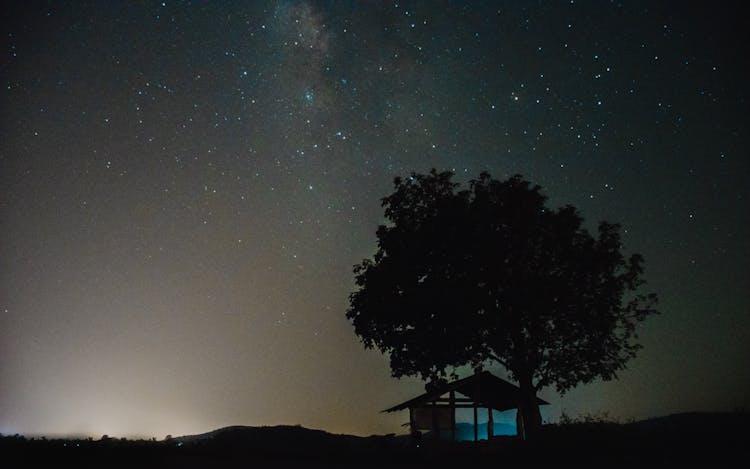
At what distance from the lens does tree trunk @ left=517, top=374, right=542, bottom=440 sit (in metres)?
24.2

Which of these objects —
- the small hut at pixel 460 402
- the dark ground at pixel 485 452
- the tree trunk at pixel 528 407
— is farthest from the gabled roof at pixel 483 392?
the dark ground at pixel 485 452

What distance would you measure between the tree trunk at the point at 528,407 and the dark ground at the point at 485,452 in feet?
5.80

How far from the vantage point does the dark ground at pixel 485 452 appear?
14.6 meters

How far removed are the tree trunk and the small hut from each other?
106 inches

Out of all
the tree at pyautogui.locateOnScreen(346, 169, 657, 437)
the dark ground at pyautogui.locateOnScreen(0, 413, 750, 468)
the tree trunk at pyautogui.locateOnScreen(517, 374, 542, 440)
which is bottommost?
the dark ground at pyautogui.locateOnScreen(0, 413, 750, 468)

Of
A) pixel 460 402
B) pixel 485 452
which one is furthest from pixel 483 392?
pixel 485 452

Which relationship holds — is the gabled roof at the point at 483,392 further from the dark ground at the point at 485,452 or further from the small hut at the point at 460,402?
the dark ground at the point at 485,452

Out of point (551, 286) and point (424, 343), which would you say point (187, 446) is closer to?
point (424, 343)

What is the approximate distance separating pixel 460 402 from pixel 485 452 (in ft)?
21.9

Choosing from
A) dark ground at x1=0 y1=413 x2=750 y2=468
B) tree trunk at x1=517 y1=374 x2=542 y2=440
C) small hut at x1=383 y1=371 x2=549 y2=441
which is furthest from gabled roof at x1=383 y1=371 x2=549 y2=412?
dark ground at x1=0 y1=413 x2=750 y2=468

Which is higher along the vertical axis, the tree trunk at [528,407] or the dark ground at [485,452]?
the tree trunk at [528,407]

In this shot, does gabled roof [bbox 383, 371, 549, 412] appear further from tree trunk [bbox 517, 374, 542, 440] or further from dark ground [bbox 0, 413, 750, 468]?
dark ground [bbox 0, 413, 750, 468]

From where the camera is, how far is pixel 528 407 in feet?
80.6

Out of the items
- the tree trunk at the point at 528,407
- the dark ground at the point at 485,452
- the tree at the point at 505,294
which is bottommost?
the dark ground at the point at 485,452
